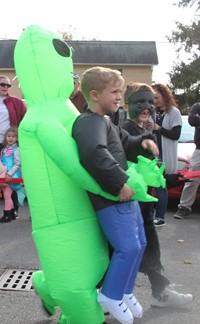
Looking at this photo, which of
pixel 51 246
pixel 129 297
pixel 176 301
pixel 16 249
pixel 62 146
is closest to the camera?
pixel 62 146

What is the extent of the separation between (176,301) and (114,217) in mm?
1223

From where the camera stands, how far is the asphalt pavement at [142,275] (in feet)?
10.9

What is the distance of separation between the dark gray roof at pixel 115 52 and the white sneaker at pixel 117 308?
26.3 m

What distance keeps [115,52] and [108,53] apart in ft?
1.57

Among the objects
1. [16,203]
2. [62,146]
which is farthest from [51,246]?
[16,203]

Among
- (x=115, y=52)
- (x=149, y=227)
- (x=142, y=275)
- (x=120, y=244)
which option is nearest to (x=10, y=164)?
(x=142, y=275)

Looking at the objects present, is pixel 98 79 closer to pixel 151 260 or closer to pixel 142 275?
pixel 151 260

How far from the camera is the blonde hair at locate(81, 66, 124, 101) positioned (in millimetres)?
2672

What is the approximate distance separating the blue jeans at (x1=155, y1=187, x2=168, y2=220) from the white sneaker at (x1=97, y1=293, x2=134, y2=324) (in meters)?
2.91

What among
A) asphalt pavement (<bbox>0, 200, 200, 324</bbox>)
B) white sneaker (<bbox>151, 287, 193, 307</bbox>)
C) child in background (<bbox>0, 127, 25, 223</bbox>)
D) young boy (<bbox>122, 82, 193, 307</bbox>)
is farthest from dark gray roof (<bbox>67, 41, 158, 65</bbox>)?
white sneaker (<bbox>151, 287, 193, 307</bbox>)

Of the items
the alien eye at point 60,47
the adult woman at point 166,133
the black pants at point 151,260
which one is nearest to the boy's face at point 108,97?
the alien eye at point 60,47

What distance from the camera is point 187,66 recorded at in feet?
115

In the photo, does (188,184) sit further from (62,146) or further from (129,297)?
(62,146)

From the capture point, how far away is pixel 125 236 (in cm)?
265
